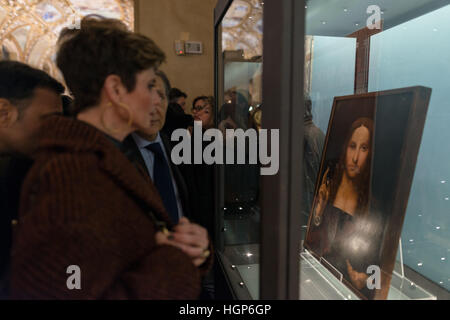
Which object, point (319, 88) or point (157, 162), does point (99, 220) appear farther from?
point (319, 88)

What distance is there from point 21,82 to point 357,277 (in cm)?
107

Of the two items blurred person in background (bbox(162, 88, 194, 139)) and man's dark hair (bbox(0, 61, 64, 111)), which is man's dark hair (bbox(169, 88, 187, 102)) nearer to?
blurred person in background (bbox(162, 88, 194, 139))

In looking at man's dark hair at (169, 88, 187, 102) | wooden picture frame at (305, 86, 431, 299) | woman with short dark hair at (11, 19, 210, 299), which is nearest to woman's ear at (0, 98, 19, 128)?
woman with short dark hair at (11, 19, 210, 299)

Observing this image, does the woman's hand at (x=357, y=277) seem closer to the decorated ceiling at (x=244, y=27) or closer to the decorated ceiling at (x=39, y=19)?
the decorated ceiling at (x=244, y=27)

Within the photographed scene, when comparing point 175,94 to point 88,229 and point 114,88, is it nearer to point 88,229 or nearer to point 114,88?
point 114,88

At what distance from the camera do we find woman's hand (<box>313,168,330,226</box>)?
1.14m

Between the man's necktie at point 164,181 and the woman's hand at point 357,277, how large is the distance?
0.61 m

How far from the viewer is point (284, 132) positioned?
663 millimetres

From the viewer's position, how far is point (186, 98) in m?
1.17

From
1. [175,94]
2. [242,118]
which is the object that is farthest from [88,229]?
[242,118]

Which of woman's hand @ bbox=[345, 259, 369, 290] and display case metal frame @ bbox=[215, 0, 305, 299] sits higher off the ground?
display case metal frame @ bbox=[215, 0, 305, 299]

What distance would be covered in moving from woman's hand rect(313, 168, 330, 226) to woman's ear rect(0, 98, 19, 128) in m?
0.99

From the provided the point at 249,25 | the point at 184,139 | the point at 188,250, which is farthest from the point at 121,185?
the point at 249,25
